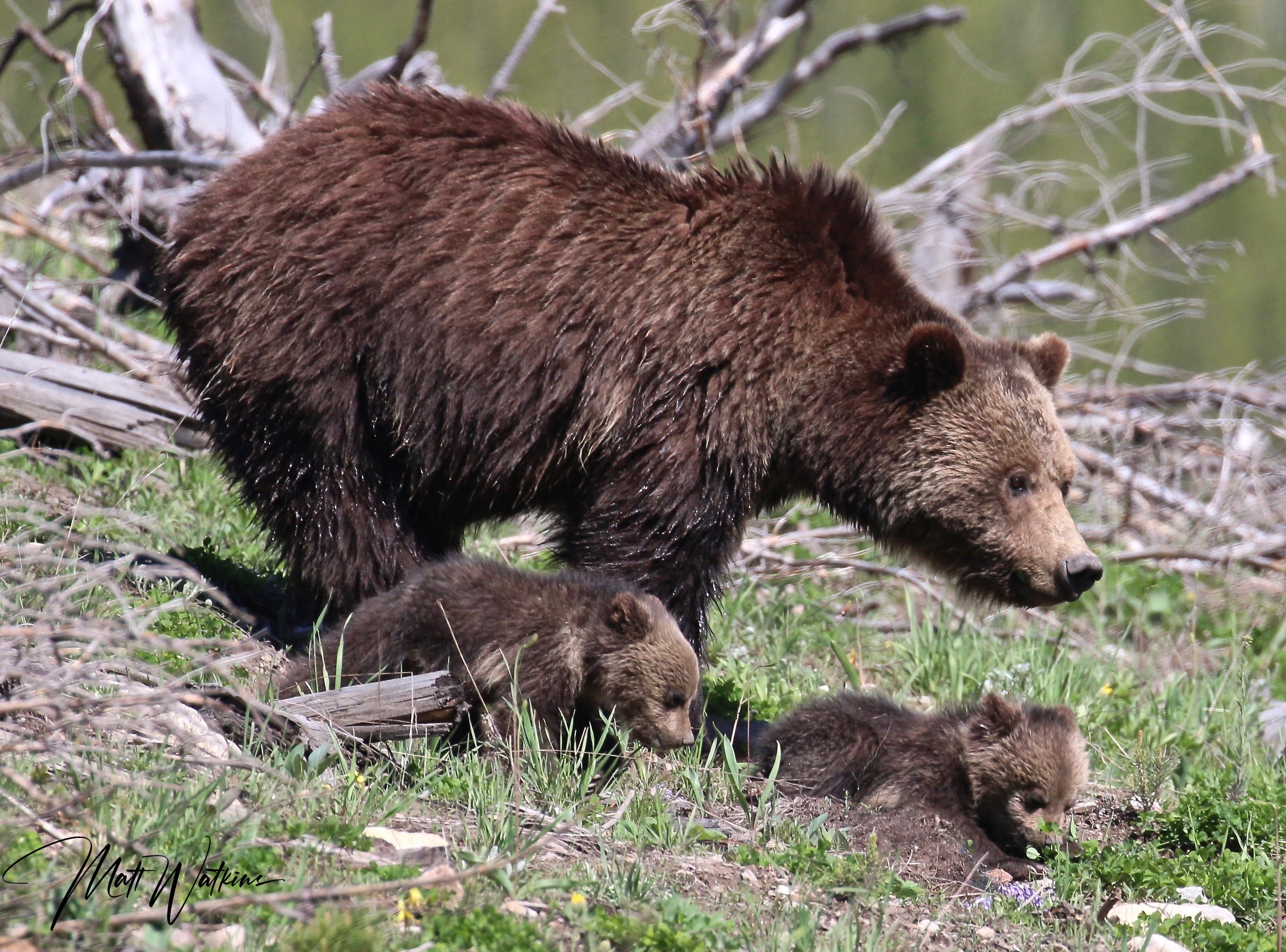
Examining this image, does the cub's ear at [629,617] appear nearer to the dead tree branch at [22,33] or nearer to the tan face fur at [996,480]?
the tan face fur at [996,480]

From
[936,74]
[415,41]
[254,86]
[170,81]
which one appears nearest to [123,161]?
[170,81]

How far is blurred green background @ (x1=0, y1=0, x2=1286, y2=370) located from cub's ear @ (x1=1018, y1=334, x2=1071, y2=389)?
40.6 ft

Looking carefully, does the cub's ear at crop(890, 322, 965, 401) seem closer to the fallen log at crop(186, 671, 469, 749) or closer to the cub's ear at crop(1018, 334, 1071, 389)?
the cub's ear at crop(1018, 334, 1071, 389)

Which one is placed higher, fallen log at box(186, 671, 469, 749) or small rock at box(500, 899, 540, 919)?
small rock at box(500, 899, 540, 919)

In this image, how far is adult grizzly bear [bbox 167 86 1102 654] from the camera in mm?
5375

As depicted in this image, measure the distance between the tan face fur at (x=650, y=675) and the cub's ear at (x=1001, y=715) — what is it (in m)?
1.09

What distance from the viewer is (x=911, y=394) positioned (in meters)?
5.61

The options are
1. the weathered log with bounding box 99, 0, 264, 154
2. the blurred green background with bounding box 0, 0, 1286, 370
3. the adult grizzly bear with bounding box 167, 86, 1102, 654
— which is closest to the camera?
the adult grizzly bear with bounding box 167, 86, 1102, 654

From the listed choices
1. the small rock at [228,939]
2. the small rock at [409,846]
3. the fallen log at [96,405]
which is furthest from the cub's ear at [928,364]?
the small rock at [228,939]

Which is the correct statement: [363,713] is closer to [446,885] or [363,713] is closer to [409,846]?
[409,846]

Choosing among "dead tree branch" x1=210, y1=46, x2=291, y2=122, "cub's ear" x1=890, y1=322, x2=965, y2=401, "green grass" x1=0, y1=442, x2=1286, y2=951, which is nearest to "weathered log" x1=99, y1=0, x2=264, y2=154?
"dead tree branch" x1=210, y1=46, x2=291, y2=122

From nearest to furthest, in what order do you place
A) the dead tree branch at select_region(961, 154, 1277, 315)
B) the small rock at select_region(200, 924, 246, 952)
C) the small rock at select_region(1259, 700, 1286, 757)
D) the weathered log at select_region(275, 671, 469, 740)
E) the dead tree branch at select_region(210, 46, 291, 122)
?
the small rock at select_region(200, 924, 246, 952) < the weathered log at select_region(275, 671, 469, 740) < the small rock at select_region(1259, 700, 1286, 757) < the dead tree branch at select_region(210, 46, 291, 122) < the dead tree branch at select_region(961, 154, 1277, 315)

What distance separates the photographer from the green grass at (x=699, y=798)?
3244 mm
